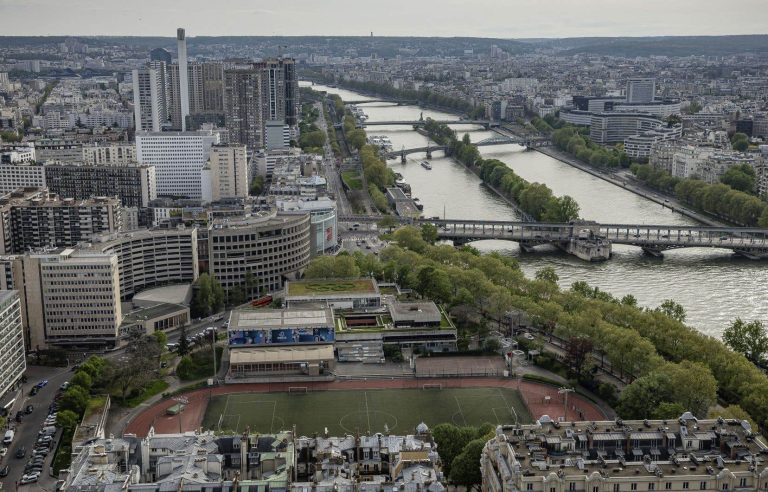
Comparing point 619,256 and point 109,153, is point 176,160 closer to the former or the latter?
point 109,153

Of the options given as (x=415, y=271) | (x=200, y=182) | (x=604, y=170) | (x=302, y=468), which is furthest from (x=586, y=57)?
(x=302, y=468)

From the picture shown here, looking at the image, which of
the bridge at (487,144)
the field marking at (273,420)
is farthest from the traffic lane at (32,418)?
the bridge at (487,144)

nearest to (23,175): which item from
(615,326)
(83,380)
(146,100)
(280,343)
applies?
(280,343)

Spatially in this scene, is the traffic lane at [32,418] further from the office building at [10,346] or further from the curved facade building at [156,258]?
the curved facade building at [156,258]

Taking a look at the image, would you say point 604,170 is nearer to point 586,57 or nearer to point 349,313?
point 349,313

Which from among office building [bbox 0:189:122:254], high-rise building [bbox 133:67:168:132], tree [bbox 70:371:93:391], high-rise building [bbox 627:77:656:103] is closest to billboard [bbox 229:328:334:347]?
tree [bbox 70:371:93:391]

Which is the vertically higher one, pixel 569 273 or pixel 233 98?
pixel 233 98
